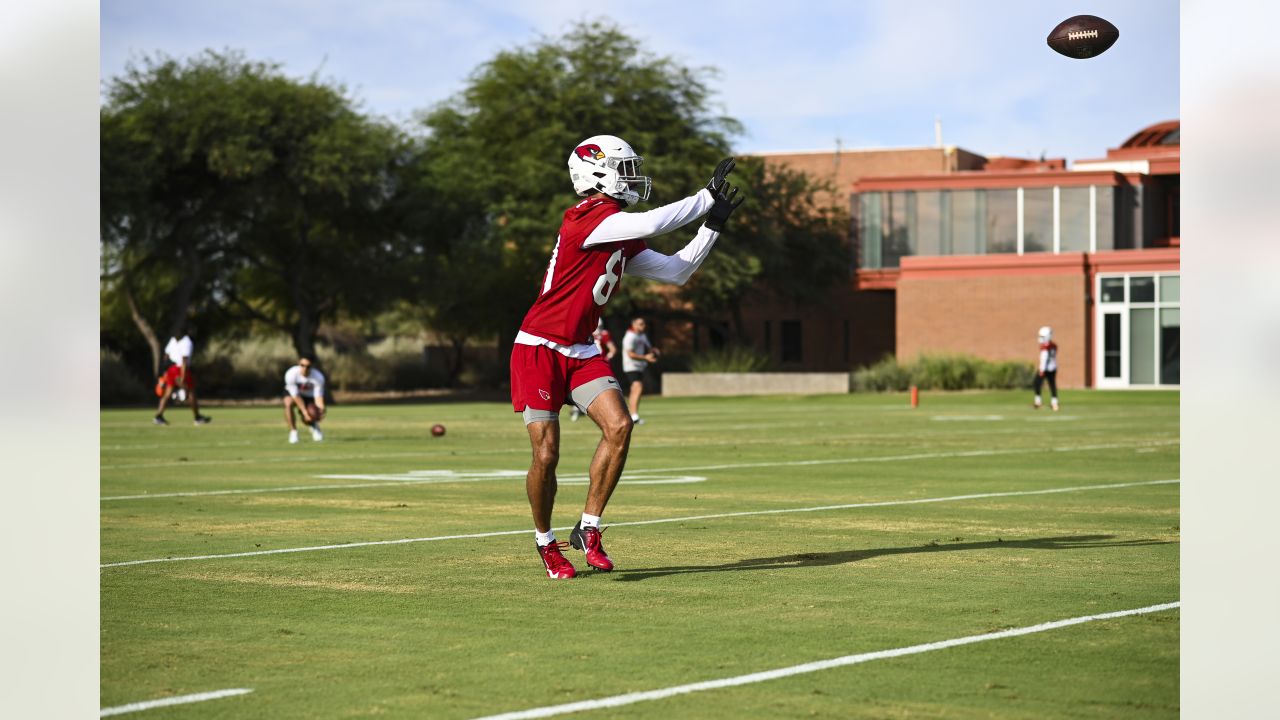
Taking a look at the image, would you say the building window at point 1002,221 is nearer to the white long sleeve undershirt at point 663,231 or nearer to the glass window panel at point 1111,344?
the glass window panel at point 1111,344

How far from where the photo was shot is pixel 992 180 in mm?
68188

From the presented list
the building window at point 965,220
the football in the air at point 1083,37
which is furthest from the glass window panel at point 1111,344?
the football in the air at point 1083,37

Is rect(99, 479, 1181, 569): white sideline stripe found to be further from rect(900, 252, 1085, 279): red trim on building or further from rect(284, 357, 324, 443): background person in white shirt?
rect(900, 252, 1085, 279): red trim on building

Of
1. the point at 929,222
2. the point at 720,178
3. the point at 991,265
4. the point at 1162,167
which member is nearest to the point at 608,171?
the point at 720,178

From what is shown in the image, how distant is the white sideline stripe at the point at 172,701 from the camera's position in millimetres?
6122

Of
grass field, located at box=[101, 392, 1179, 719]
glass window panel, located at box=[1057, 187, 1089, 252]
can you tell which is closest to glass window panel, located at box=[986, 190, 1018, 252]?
glass window panel, located at box=[1057, 187, 1089, 252]

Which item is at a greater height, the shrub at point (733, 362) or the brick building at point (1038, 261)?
the brick building at point (1038, 261)

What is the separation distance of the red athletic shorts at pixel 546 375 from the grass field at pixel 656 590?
1.02 metres

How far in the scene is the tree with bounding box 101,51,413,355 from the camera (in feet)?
190

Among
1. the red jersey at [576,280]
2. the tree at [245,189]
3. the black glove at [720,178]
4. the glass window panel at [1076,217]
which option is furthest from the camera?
the glass window panel at [1076,217]

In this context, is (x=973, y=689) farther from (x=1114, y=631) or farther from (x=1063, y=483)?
(x=1063, y=483)

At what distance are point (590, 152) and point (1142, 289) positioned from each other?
55.3m

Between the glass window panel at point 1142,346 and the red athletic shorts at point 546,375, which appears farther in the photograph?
the glass window panel at point 1142,346
